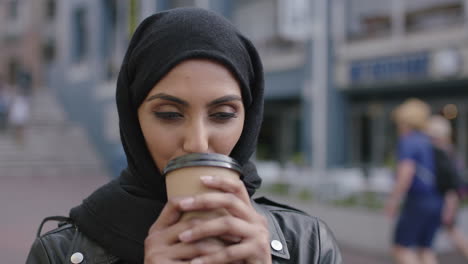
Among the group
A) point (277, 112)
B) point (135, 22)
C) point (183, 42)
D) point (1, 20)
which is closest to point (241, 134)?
point (183, 42)

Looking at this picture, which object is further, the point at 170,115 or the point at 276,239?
the point at 276,239

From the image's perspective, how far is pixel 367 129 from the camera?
1403 cm

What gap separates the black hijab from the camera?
4.54 feet

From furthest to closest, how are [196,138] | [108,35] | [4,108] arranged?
1. [4,108]
2. [108,35]
3. [196,138]

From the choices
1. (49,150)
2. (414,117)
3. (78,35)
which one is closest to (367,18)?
(414,117)

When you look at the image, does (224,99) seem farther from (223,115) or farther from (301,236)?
(301,236)

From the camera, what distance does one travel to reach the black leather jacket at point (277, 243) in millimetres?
1476

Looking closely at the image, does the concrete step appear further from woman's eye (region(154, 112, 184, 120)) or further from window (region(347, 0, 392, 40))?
woman's eye (region(154, 112, 184, 120))

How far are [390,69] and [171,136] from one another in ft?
38.6

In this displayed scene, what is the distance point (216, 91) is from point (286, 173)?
1070cm

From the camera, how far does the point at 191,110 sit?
4.44 ft

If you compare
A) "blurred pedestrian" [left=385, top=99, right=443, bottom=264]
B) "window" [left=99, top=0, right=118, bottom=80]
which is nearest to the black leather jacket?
"blurred pedestrian" [left=385, top=99, right=443, bottom=264]

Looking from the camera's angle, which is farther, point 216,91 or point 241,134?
point 241,134

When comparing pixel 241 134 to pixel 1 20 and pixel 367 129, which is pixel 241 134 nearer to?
pixel 367 129
